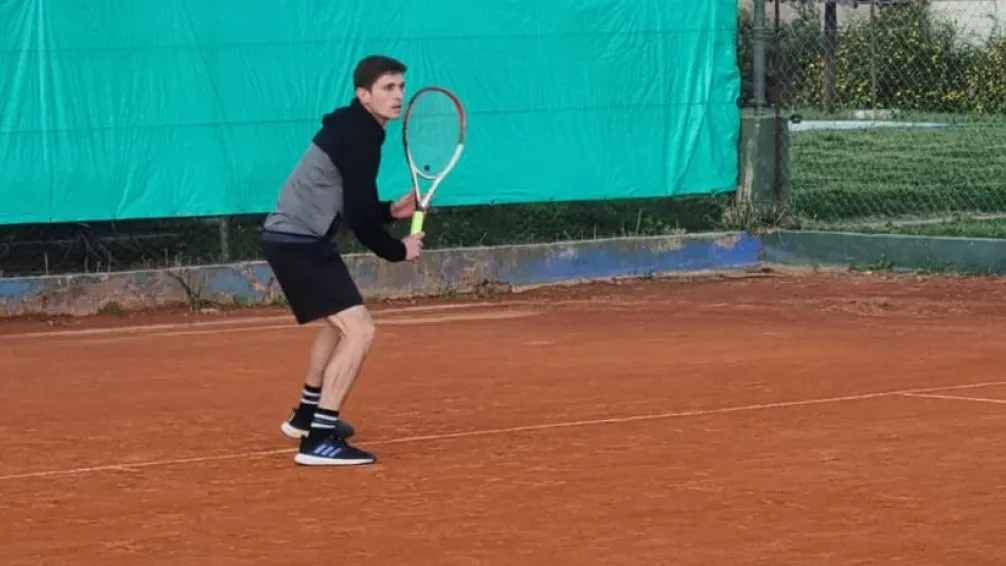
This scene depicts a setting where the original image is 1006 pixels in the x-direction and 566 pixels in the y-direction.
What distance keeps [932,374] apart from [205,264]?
5.31 meters

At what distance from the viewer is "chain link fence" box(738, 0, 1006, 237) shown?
15273mm

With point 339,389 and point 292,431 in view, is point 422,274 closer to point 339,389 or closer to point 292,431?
point 292,431

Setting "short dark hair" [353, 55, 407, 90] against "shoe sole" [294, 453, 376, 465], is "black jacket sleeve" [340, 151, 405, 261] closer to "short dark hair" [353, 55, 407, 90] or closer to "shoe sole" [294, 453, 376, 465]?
"short dark hair" [353, 55, 407, 90]

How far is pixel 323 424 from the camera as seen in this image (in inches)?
287

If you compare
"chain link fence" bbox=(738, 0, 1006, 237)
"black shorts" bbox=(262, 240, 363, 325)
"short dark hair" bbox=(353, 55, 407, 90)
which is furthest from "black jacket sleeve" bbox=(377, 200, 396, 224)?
"chain link fence" bbox=(738, 0, 1006, 237)

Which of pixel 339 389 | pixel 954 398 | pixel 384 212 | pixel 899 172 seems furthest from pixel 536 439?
pixel 899 172

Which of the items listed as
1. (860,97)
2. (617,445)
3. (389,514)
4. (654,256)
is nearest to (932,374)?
(617,445)

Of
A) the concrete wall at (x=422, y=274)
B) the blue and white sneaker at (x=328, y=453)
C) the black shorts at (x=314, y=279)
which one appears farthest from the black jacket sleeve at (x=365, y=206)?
the concrete wall at (x=422, y=274)

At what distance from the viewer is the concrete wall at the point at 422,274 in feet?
40.3

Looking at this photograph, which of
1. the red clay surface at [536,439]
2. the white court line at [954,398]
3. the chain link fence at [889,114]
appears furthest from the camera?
the chain link fence at [889,114]

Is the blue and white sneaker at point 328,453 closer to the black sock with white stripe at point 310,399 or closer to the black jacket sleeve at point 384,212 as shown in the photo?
the black sock with white stripe at point 310,399

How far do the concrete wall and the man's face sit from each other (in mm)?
5363

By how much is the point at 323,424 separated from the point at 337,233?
2.58 feet

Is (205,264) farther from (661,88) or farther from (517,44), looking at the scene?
(661,88)
